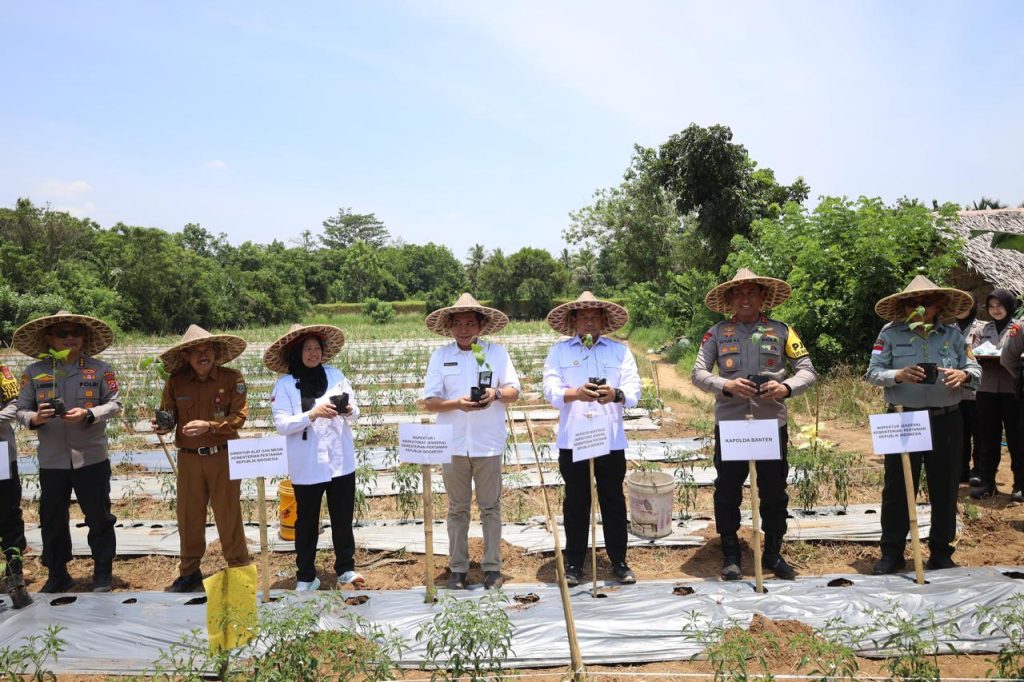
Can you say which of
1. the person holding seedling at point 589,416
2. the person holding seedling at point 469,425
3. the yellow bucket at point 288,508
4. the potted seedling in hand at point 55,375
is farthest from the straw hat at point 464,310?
the potted seedling in hand at point 55,375

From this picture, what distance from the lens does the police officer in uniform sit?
161 inches

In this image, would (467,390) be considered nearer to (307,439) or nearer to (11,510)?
(307,439)

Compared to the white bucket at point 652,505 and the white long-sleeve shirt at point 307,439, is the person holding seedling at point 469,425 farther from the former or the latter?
the white bucket at point 652,505

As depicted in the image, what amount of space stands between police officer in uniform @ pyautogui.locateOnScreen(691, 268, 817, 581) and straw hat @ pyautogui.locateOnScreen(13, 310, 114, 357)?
13.5ft

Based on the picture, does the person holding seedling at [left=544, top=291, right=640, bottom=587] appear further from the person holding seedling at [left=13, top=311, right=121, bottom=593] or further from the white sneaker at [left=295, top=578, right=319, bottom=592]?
the person holding seedling at [left=13, top=311, right=121, bottom=593]

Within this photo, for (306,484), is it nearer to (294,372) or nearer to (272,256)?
(294,372)

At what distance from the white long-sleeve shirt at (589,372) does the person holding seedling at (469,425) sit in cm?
28

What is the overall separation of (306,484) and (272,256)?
139 feet

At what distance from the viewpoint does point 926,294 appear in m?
4.16

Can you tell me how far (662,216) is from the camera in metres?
29.3

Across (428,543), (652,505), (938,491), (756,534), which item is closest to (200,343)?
(428,543)

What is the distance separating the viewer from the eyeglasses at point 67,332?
14.2 feet

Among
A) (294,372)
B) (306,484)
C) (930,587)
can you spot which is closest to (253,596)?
(306,484)

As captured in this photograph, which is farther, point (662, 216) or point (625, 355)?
point (662, 216)
